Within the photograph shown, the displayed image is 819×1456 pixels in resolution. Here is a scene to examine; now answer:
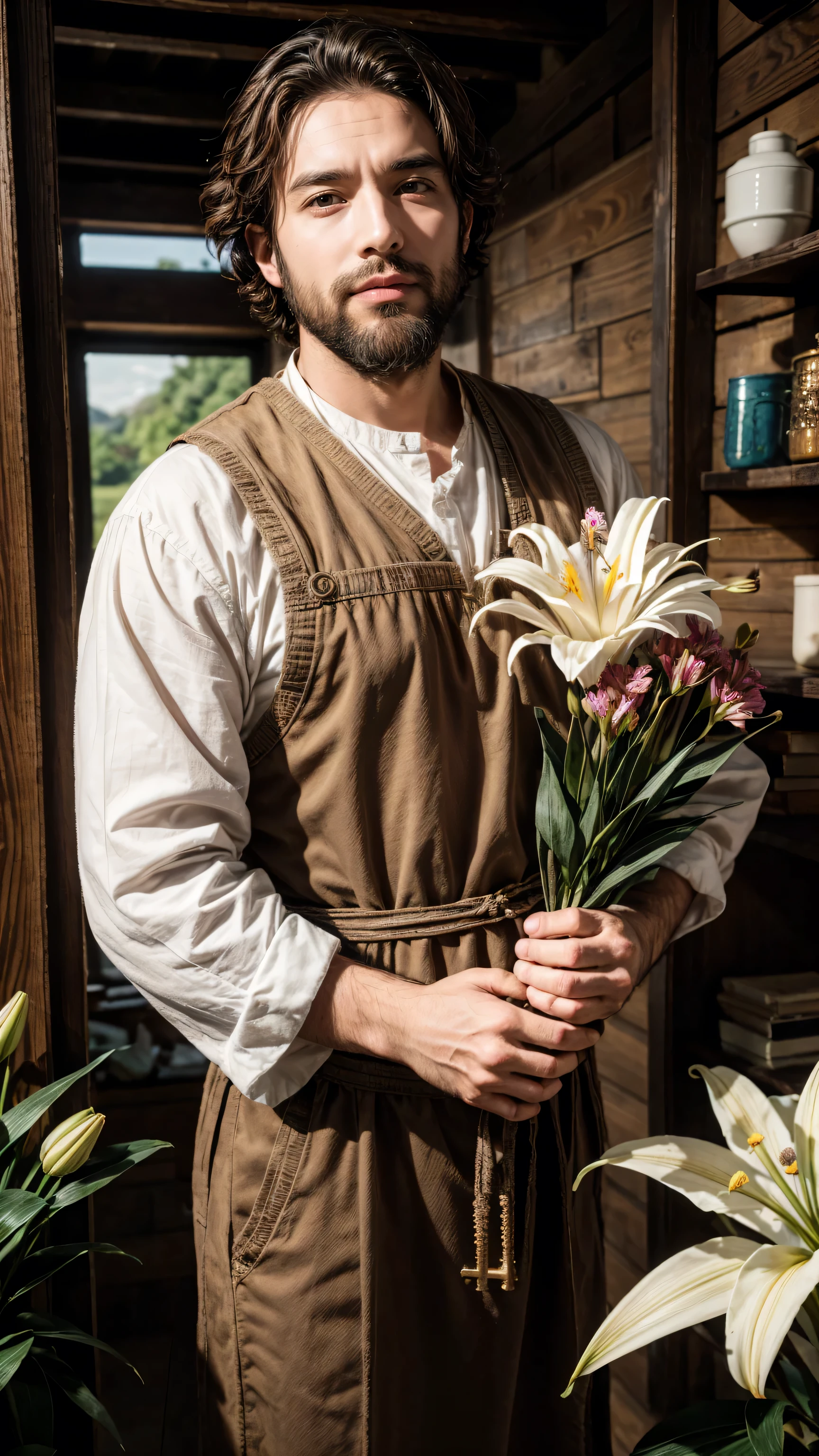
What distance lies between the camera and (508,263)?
9.93 feet

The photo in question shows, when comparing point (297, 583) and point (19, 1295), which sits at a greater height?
point (297, 583)

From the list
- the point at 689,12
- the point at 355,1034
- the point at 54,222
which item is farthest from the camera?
the point at 689,12

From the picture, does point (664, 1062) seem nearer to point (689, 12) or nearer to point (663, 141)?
point (663, 141)

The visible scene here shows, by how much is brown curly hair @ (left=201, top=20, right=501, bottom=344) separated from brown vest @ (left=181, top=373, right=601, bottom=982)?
334mm

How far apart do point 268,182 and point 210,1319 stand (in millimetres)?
1366

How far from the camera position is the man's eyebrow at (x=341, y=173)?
1.27 m

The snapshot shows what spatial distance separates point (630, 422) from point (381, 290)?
1240mm

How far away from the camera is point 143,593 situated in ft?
3.79

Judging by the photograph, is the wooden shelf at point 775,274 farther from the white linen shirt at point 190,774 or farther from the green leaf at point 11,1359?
the green leaf at point 11,1359

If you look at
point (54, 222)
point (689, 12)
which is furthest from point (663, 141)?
point (54, 222)

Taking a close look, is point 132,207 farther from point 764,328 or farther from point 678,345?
point 764,328

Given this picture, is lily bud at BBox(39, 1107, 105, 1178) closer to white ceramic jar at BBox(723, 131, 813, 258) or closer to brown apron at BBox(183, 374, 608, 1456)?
brown apron at BBox(183, 374, 608, 1456)

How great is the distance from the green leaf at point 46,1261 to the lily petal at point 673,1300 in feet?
1.64

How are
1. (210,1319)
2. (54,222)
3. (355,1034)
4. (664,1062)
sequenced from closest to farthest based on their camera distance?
(355,1034), (210,1319), (54,222), (664,1062)
